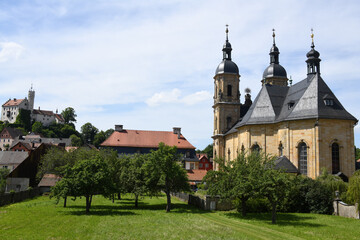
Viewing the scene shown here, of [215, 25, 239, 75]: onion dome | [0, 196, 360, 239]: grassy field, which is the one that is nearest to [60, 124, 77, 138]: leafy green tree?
[215, 25, 239, 75]: onion dome

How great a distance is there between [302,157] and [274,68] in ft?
117

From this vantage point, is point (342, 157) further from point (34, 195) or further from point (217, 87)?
point (34, 195)

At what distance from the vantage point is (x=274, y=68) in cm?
7431

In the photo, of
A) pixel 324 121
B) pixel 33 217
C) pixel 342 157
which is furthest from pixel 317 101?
pixel 33 217

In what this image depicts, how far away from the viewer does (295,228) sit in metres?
23.1

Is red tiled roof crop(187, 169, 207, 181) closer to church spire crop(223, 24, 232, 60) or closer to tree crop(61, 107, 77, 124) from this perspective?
church spire crop(223, 24, 232, 60)

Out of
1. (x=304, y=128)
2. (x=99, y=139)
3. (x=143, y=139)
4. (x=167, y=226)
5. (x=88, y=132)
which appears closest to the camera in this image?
(x=167, y=226)

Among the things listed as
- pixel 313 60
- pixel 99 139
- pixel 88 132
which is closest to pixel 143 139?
pixel 313 60

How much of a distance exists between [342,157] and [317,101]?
7.55 meters

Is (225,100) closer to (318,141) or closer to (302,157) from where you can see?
(302,157)

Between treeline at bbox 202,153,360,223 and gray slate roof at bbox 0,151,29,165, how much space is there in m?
49.3

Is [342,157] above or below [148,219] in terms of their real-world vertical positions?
above

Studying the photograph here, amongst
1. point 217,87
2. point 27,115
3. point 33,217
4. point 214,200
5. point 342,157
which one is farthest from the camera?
point 27,115

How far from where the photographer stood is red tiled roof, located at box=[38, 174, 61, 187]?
53.2 metres
